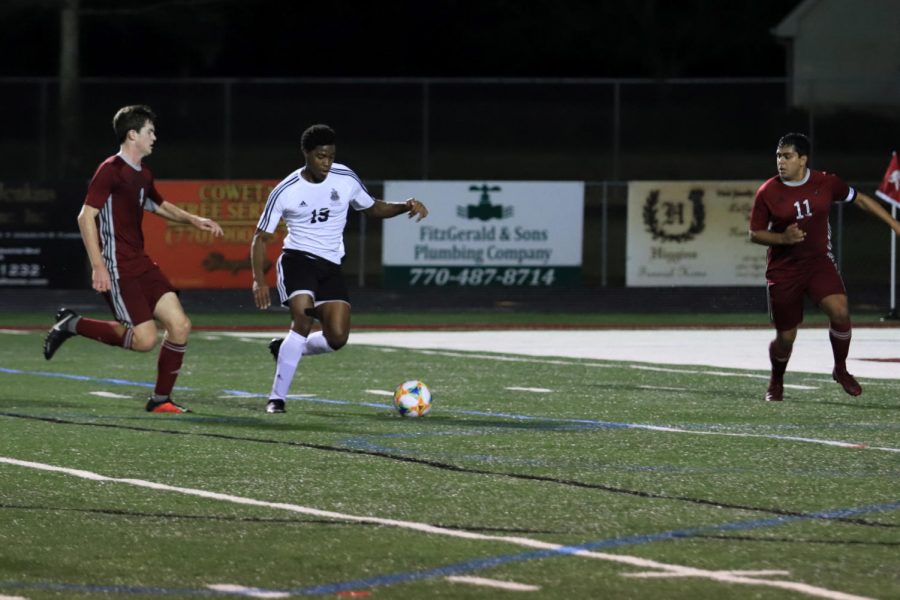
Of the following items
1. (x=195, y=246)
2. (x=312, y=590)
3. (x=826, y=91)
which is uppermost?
(x=826, y=91)

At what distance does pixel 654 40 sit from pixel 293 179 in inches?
1890

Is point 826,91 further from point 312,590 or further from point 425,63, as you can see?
point 312,590

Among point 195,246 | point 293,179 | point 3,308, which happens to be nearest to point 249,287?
point 195,246

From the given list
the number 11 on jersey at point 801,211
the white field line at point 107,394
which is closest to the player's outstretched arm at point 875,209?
the number 11 on jersey at point 801,211

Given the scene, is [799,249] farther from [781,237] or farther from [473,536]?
[473,536]

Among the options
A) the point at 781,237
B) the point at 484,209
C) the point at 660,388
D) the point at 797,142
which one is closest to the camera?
the point at 781,237

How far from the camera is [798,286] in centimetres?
1384

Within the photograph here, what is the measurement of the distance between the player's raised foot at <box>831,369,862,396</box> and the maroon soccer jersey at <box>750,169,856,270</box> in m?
0.87

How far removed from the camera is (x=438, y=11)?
202 ft

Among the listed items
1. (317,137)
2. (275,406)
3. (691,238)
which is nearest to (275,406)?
(275,406)

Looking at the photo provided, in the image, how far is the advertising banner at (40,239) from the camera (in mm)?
26766

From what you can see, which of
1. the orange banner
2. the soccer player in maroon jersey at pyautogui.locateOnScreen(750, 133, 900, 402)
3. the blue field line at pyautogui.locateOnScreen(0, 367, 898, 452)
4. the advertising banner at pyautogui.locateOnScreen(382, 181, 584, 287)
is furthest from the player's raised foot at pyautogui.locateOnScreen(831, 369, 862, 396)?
the orange banner

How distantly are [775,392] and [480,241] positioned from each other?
13.6m

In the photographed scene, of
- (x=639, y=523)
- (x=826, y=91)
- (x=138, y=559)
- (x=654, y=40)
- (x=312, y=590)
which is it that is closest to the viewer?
(x=312, y=590)
